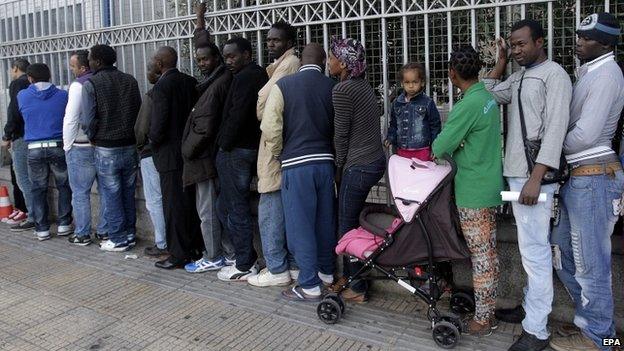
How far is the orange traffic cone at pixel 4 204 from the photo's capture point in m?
7.69

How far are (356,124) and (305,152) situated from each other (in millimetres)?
465

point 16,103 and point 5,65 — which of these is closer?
point 16,103

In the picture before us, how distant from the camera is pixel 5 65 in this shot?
8.06m

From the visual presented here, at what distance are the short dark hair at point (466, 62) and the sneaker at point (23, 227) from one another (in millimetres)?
5849

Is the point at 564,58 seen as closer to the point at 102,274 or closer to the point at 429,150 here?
the point at 429,150

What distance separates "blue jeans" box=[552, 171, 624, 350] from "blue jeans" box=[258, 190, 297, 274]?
88.6 inches

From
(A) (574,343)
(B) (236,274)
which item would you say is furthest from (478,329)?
(B) (236,274)

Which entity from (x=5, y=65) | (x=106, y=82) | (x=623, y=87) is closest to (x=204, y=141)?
(x=106, y=82)

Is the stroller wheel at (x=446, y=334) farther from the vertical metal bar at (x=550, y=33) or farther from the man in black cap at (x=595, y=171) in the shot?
the vertical metal bar at (x=550, y=33)

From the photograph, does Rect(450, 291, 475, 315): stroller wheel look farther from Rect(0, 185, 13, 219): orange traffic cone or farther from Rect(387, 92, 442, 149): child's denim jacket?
Rect(0, 185, 13, 219): orange traffic cone

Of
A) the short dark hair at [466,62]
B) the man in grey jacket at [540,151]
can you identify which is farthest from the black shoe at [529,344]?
the short dark hair at [466,62]

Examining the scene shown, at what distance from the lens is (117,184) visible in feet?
20.2

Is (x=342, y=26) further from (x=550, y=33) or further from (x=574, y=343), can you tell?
(x=574, y=343)

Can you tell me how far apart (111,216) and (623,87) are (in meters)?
4.90
